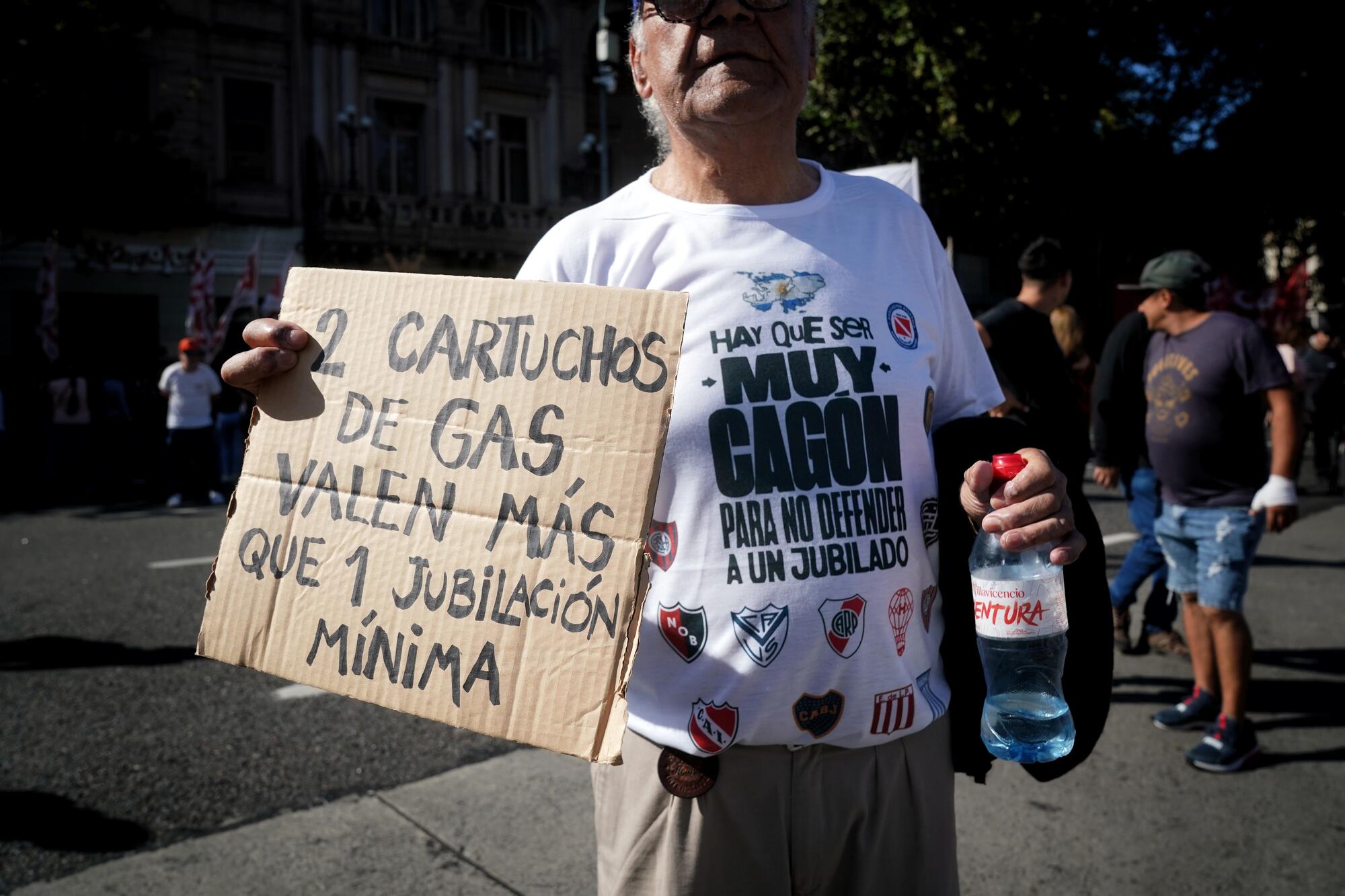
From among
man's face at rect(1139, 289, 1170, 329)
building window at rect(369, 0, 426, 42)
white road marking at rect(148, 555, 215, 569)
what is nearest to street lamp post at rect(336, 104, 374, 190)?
building window at rect(369, 0, 426, 42)

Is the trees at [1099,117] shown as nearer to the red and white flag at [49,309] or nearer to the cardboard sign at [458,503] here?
the red and white flag at [49,309]

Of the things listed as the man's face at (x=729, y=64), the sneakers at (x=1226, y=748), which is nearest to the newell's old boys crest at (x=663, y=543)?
the man's face at (x=729, y=64)

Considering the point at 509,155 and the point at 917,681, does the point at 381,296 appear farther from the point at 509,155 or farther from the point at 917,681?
the point at 509,155

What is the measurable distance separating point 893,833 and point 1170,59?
19.9 meters

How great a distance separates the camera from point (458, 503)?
1.53 meters

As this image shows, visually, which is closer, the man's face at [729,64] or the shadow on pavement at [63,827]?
the man's face at [729,64]

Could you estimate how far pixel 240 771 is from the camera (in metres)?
3.90

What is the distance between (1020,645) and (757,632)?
442 millimetres

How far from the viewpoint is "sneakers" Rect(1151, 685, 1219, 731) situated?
4.29m

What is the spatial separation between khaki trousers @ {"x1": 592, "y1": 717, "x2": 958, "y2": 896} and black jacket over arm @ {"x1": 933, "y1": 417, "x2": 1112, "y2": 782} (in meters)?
0.09

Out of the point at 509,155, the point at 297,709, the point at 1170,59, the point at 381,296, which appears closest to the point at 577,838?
the point at 297,709

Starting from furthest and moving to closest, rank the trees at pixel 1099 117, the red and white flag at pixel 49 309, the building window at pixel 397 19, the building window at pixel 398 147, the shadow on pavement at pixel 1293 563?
the building window at pixel 398 147 < the building window at pixel 397 19 < the red and white flag at pixel 49 309 < the trees at pixel 1099 117 < the shadow on pavement at pixel 1293 563

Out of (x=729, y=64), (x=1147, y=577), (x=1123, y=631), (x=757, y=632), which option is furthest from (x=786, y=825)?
(x=1147, y=577)

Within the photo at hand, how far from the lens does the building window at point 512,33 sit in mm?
26938
